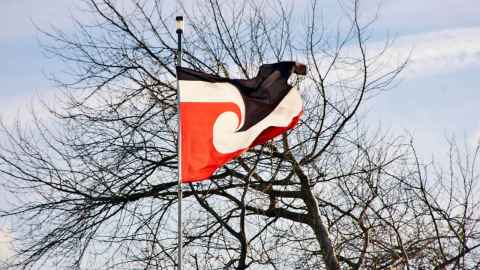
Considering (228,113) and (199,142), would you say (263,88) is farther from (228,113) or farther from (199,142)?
(199,142)

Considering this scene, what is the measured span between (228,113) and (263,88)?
A: 0.87 meters

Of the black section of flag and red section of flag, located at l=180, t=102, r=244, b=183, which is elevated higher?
the black section of flag

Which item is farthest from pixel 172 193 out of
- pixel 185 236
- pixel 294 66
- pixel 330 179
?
pixel 294 66

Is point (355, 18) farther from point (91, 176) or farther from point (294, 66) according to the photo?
point (91, 176)

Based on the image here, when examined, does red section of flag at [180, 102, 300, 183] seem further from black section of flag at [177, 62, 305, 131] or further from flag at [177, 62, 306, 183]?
black section of flag at [177, 62, 305, 131]

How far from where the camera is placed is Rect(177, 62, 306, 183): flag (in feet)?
29.7

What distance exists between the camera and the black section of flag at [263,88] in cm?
1001

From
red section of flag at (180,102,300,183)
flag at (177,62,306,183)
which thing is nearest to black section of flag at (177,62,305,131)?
flag at (177,62,306,183)

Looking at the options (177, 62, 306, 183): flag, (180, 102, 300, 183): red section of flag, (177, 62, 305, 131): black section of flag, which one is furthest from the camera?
(177, 62, 305, 131): black section of flag

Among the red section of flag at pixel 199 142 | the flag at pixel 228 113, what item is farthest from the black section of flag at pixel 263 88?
the red section of flag at pixel 199 142

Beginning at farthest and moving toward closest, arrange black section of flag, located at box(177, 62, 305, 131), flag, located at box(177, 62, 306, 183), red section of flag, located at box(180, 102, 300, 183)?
black section of flag, located at box(177, 62, 305, 131)
flag, located at box(177, 62, 306, 183)
red section of flag, located at box(180, 102, 300, 183)

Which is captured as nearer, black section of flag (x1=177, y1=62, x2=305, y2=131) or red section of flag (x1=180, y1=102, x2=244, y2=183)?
red section of flag (x1=180, y1=102, x2=244, y2=183)

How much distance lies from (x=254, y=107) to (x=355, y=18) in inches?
115

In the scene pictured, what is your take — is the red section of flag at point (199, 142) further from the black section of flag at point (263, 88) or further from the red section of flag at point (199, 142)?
the black section of flag at point (263, 88)
